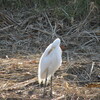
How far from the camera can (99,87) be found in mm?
5137

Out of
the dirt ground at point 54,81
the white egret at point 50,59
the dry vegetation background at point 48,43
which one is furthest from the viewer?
the dry vegetation background at point 48,43

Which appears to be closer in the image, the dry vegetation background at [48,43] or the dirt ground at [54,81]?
the dirt ground at [54,81]

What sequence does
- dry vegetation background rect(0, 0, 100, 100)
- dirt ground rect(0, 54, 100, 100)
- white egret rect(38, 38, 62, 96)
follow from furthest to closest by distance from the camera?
dry vegetation background rect(0, 0, 100, 100), white egret rect(38, 38, 62, 96), dirt ground rect(0, 54, 100, 100)

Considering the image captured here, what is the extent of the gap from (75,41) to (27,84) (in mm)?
2598

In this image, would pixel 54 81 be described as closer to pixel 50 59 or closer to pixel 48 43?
pixel 50 59

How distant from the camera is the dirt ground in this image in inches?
188

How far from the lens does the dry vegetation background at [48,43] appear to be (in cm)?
Answer: 503

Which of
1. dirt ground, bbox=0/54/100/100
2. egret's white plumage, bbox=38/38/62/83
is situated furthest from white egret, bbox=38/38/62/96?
dirt ground, bbox=0/54/100/100

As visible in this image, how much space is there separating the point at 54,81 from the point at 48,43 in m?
2.21

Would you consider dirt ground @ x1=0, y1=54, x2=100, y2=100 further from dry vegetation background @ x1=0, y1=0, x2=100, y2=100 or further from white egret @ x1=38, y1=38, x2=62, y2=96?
white egret @ x1=38, y1=38, x2=62, y2=96

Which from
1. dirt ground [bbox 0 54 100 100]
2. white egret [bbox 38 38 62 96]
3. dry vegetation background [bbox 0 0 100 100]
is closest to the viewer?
dirt ground [bbox 0 54 100 100]

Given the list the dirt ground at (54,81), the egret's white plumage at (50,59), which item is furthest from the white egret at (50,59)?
the dirt ground at (54,81)

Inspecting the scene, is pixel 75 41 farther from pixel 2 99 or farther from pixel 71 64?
pixel 2 99

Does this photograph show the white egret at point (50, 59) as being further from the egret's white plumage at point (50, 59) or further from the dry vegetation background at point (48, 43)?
the dry vegetation background at point (48, 43)
